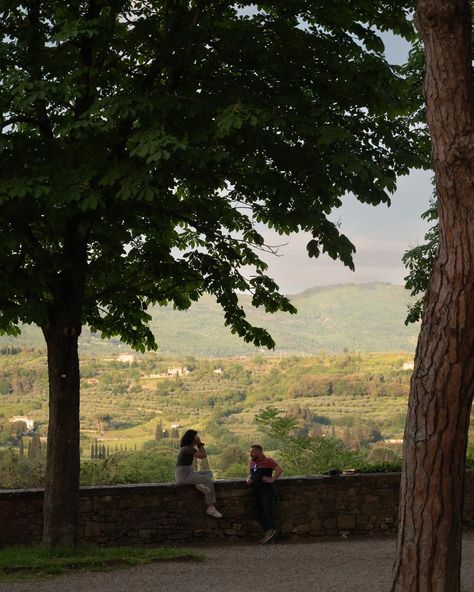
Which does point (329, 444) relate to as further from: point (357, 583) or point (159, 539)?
point (357, 583)

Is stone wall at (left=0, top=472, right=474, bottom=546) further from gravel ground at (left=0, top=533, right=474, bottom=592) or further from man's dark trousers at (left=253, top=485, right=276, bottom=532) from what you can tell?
gravel ground at (left=0, top=533, right=474, bottom=592)

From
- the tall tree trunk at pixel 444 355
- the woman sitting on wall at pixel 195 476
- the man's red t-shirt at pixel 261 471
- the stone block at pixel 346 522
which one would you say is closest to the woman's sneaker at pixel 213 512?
the woman sitting on wall at pixel 195 476

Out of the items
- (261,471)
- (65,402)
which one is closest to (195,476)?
Answer: (261,471)

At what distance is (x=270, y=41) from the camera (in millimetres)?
14266

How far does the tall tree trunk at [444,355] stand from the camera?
8344mm

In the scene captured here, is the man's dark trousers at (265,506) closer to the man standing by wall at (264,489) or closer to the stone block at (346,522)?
the man standing by wall at (264,489)

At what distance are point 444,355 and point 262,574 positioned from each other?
17.7 ft

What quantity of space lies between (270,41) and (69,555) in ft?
25.2

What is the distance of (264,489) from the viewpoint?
16.1 meters

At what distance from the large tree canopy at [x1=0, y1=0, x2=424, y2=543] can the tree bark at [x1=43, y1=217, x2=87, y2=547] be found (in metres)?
0.02

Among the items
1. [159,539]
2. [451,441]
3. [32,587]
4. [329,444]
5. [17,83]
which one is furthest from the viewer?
[329,444]

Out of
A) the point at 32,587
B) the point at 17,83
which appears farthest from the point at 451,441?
the point at 17,83

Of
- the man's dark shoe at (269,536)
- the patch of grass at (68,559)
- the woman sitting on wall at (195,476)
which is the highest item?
the woman sitting on wall at (195,476)

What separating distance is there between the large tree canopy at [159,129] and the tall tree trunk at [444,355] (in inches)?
153
